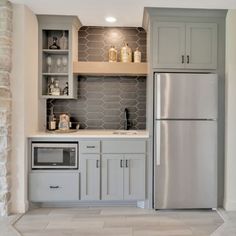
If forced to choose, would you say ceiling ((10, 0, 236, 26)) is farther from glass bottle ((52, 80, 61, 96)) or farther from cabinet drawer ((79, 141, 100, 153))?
cabinet drawer ((79, 141, 100, 153))

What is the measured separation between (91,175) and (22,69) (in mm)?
1482

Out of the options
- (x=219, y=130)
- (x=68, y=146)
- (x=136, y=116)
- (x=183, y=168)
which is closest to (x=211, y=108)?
(x=219, y=130)

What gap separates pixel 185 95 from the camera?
10.8 feet

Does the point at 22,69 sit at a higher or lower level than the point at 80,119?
higher

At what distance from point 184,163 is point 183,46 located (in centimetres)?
140

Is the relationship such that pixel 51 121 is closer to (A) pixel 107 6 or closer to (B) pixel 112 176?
(B) pixel 112 176

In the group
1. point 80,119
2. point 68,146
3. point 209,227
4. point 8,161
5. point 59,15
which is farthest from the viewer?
point 80,119

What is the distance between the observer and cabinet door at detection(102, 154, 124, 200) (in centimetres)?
340

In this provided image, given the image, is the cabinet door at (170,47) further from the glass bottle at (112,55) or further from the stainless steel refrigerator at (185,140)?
the glass bottle at (112,55)

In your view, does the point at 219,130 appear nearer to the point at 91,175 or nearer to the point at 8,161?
the point at 91,175

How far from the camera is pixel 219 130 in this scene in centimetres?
340

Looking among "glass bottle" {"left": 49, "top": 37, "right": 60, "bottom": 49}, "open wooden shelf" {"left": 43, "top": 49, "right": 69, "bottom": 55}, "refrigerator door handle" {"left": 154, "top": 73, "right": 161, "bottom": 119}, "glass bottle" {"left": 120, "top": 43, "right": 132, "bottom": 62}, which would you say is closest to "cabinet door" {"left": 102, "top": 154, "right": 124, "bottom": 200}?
"refrigerator door handle" {"left": 154, "top": 73, "right": 161, "bottom": 119}

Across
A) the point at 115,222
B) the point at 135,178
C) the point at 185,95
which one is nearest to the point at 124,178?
the point at 135,178

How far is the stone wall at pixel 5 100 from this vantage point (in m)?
3.06
